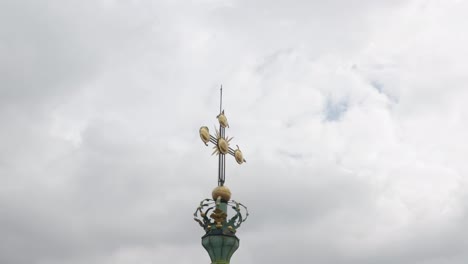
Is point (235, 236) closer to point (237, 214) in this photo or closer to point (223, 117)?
point (237, 214)

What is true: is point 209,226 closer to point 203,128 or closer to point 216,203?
point 216,203

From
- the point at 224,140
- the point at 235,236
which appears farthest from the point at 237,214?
the point at 224,140

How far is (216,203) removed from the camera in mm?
72188

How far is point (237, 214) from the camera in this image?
72625 millimetres

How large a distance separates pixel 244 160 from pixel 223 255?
9499mm

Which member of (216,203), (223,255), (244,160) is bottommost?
(223,255)

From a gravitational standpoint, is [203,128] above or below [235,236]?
above

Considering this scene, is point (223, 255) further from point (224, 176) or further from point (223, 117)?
point (223, 117)

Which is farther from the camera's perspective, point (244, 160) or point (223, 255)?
point (244, 160)

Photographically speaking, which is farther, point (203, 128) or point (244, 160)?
point (244, 160)

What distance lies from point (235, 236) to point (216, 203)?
127 inches

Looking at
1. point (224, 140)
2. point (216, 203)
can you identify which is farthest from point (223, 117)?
point (216, 203)

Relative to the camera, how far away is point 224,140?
73.1 meters

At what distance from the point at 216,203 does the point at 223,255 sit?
4511mm
